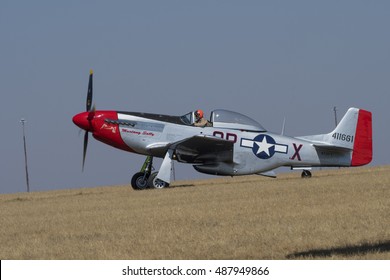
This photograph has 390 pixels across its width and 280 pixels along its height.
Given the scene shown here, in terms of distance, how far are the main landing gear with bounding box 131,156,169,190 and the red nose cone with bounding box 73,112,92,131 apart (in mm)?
2088

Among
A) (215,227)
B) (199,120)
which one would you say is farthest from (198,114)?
(215,227)

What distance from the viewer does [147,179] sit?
26.3 meters

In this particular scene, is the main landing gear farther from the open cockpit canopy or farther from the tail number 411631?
the tail number 411631

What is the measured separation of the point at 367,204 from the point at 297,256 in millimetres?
5992

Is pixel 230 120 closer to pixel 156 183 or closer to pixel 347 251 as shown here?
pixel 156 183

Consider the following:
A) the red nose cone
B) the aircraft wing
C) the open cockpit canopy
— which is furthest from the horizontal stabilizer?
the red nose cone

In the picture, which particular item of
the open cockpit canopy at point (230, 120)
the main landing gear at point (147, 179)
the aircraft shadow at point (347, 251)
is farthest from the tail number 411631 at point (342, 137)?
the aircraft shadow at point (347, 251)

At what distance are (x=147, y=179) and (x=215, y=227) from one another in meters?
13.2

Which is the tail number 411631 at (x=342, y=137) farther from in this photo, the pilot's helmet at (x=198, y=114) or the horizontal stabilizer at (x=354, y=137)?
the pilot's helmet at (x=198, y=114)

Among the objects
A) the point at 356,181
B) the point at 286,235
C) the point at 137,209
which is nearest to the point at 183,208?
the point at 137,209

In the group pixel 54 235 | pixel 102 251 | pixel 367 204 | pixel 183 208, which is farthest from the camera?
pixel 183 208

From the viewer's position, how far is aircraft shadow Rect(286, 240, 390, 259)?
382 inches

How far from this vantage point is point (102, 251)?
11008 mm
